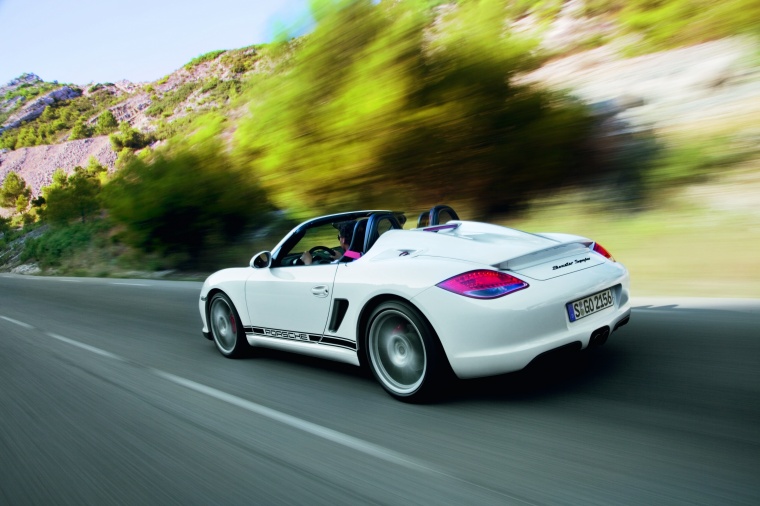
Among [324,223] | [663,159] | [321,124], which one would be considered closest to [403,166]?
[321,124]

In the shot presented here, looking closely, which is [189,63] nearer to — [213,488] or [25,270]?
[25,270]

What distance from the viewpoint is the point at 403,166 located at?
1429 centimetres

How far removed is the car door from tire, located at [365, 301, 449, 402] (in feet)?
1.65

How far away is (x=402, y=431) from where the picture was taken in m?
3.47

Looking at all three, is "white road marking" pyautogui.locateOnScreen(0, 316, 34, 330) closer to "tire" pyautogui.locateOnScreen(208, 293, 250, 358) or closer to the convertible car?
"tire" pyautogui.locateOnScreen(208, 293, 250, 358)

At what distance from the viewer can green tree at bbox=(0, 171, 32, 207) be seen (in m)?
102

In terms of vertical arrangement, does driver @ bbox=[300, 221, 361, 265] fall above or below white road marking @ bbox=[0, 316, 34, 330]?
above

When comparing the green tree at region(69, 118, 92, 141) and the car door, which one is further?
the green tree at region(69, 118, 92, 141)

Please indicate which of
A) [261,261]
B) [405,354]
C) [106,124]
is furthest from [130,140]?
[405,354]

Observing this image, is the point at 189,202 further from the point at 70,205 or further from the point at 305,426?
the point at 70,205

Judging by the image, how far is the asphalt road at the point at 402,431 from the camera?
2.73 m

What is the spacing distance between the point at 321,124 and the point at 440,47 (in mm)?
3348

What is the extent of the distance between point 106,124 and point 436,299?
451 feet

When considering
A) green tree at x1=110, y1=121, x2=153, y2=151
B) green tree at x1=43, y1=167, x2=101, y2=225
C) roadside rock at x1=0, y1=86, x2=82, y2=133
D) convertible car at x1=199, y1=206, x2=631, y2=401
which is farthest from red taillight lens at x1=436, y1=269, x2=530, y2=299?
roadside rock at x1=0, y1=86, x2=82, y2=133
